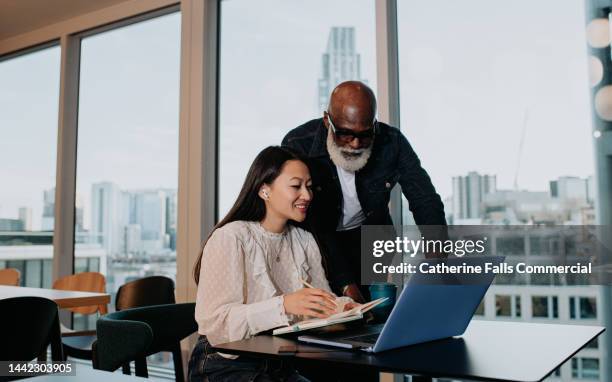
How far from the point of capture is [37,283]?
5027 mm

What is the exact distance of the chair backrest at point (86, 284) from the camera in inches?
153

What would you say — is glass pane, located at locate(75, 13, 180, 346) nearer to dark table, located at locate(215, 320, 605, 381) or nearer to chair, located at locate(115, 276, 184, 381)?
chair, located at locate(115, 276, 184, 381)

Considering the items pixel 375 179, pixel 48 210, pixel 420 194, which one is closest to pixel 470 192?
pixel 420 194

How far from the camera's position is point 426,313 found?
52.9 inches

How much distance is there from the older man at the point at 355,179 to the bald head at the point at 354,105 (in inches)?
1.1

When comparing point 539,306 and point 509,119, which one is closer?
point 539,306

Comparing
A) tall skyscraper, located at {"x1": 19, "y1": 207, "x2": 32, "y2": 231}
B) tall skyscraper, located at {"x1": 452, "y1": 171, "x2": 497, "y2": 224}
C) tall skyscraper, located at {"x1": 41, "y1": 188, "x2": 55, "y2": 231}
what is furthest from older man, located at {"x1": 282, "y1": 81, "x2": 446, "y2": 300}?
tall skyscraper, located at {"x1": 19, "y1": 207, "x2": 32, "y2": 231}

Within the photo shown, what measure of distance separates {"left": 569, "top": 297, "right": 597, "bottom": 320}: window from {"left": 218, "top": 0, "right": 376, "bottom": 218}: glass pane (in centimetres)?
150

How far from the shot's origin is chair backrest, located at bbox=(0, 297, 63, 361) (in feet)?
6.54

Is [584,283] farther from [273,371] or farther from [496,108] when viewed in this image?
[273,371]

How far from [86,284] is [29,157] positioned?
184 cm

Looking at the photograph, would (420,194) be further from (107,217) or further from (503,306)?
(107,217)

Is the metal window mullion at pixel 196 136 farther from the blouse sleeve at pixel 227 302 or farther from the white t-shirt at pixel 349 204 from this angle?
the blouse sleeve at pixel 227 302

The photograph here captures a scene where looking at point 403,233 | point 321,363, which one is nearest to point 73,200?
point 403,233
